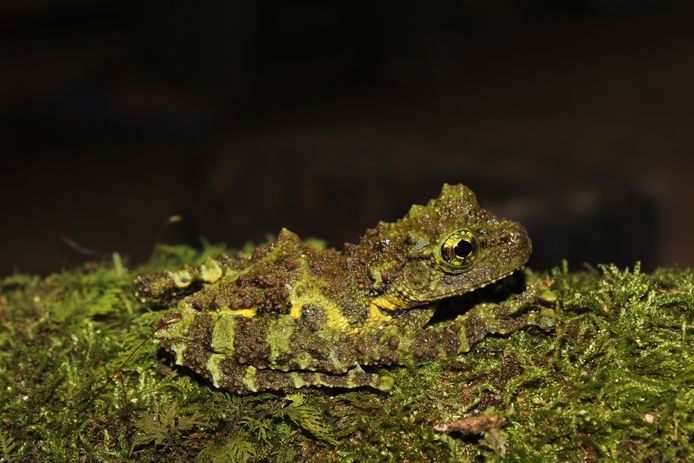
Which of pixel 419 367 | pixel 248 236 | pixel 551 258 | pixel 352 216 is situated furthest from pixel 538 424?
pixel 248 236

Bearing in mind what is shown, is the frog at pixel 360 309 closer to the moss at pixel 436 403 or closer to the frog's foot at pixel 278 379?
the frog's foot at pixel 278 379

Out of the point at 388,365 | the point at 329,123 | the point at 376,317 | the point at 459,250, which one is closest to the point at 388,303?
the point at 376,317

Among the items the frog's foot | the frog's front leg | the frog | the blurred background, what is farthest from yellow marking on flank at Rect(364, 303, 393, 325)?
the blurred background

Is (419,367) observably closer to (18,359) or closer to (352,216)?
(18,359)

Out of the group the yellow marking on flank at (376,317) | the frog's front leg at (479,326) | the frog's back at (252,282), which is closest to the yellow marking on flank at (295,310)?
the frog's back at (252,282)

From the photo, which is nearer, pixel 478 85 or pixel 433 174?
pixel 433 174

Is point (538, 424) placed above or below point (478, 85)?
below

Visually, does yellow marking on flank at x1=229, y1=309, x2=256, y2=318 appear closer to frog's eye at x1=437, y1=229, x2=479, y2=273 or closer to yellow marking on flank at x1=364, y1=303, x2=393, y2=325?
yellow marking on flank at x1=364, y1=303, x2=393, y2=325
